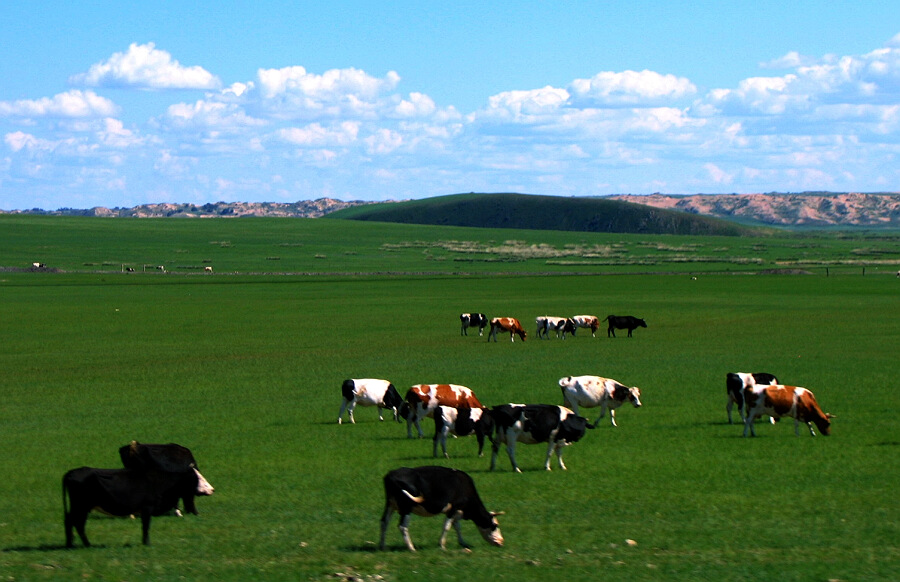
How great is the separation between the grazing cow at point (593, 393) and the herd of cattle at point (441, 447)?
0.8 inches

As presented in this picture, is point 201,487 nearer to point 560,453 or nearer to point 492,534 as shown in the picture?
point 492,534

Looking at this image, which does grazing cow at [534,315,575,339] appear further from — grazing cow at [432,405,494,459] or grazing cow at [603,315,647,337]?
grazing cow at [432,405,494,459]

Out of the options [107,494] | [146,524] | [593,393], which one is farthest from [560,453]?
[107,494]

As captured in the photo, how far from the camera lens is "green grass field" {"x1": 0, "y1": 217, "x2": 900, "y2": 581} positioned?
12305 mm

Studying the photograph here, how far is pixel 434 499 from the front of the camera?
12.4m

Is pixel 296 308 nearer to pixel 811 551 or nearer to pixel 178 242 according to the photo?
pixel 811 551

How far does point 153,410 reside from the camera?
24562mm

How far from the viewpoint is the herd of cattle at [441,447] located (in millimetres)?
12445

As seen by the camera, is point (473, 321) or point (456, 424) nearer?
point (456, 424)

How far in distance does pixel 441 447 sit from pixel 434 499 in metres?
7.57

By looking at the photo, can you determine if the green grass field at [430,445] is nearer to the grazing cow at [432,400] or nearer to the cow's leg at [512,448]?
the cow's leg at [512,448]

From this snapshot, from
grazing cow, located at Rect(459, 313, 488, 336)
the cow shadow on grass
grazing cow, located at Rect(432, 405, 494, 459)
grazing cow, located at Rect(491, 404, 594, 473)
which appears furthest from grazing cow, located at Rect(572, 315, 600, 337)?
the cow shadow on grass

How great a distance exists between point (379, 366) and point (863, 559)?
2218cm

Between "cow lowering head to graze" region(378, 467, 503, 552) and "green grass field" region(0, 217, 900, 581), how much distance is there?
11.3 inches
